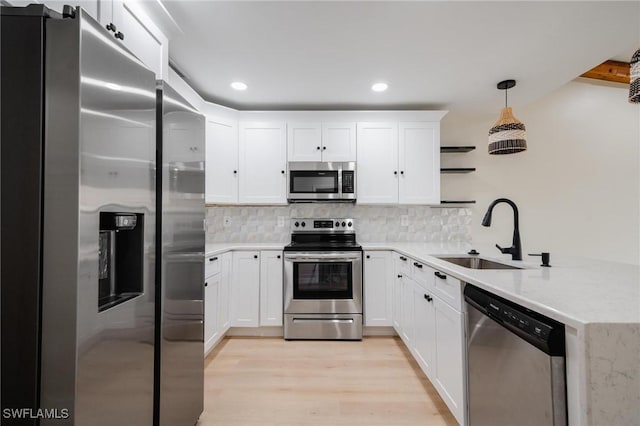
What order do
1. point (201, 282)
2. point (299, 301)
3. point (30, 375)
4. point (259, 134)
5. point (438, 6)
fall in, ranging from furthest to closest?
point (259, 134) → point (299, 301) → point (438, 6) → point (201, 282) → point (30, 375)

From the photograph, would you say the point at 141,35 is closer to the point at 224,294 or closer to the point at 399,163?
the point at 224,294

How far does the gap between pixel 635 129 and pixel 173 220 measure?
16.8ft

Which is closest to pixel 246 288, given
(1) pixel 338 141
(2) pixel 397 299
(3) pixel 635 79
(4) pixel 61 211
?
(2) pixel 397 299

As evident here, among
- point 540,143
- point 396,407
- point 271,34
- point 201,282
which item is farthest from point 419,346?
point 540,143

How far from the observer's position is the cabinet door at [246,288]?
3.01 m

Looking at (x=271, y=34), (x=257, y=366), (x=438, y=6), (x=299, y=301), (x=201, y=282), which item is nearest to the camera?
(x=201, y=282)

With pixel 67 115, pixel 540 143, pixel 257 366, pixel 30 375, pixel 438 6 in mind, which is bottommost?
pixel 257 366

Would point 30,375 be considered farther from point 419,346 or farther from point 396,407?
point 419,346

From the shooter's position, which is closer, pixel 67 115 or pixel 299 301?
pixel 67 115

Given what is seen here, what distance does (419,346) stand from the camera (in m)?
2.18

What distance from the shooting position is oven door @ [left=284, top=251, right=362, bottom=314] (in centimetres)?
294

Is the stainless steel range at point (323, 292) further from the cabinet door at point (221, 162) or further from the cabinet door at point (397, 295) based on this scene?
the cabinet door at point (221, 162)

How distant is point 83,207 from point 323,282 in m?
2.40

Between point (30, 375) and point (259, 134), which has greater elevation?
point (259, 134)
